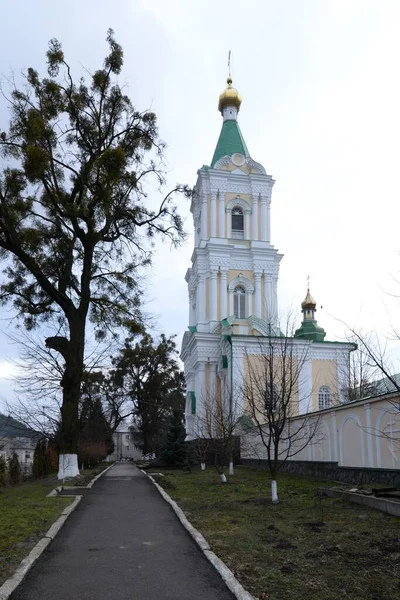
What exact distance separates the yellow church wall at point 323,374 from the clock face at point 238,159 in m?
14.9

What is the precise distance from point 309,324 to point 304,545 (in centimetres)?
3310

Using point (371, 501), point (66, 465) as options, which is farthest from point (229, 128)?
point (371, 501)

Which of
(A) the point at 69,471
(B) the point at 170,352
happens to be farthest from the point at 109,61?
(B) the point at 170,352

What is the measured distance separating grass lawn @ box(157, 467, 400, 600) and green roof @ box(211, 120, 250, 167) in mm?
31898

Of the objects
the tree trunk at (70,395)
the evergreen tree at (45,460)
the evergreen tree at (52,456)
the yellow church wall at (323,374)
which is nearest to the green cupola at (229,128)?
the yellow church wall at (323,374)

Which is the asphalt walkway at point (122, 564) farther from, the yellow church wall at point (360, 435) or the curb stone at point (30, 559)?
the yellow church wall at point (360, 435)

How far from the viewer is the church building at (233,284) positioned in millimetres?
35469

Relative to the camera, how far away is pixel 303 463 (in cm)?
1866

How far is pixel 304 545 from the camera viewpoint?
25.0 feet

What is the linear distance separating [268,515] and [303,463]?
8.57m

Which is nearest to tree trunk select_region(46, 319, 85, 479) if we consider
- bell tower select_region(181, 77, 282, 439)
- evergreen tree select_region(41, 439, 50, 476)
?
evergreen tree select_region(41, 439, 50, 476)

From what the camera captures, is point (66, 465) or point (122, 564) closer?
point (122, 564)

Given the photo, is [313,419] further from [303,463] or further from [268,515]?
[268,515]

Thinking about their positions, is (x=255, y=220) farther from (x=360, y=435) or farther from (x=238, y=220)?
(x=360, y=435)
